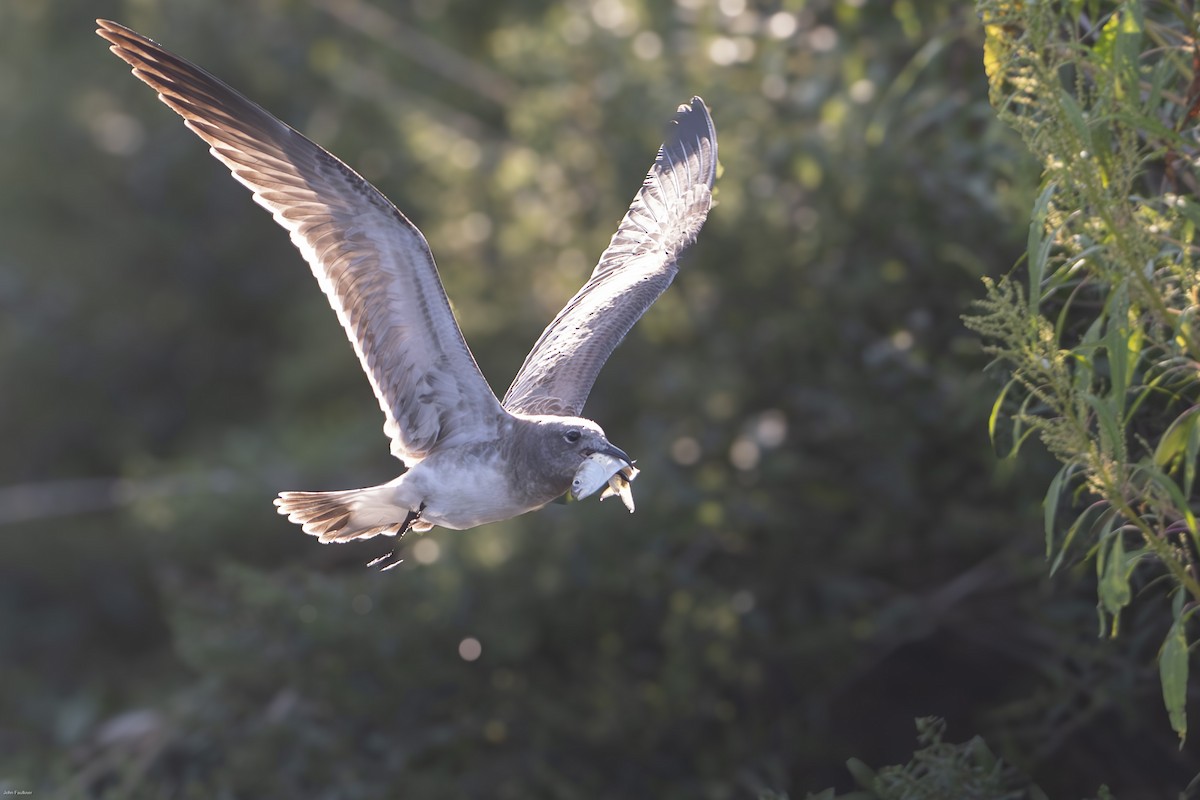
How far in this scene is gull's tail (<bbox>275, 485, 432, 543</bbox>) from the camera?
5445 mm

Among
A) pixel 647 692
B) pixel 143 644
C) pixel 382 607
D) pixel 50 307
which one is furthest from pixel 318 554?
pixel 50 307

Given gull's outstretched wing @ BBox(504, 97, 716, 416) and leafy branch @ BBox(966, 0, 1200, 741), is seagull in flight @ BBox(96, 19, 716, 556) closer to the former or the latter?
gull's outstretched wing @ BBox(504, 97, 716, 416)

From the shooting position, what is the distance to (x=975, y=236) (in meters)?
7.50

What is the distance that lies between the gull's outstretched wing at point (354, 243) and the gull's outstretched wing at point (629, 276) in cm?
61

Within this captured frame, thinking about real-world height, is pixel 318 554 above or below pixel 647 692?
above

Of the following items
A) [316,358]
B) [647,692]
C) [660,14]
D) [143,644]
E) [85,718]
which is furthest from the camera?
[143,644]

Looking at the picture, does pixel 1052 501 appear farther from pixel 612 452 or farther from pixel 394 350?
pixel 394 350

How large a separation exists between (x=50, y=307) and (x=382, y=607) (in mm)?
11503

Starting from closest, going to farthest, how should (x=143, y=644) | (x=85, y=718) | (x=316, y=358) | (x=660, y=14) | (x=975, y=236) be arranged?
(x=975, y=236), (x=85, y=718), (x=660, y=14), (x=316, y=358), (x=143, y=644)

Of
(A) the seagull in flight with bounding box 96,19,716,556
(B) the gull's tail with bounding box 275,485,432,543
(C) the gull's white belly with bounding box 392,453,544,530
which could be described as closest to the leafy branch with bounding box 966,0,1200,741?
(A) the seagull in flight with bounding box 96,19,716,556

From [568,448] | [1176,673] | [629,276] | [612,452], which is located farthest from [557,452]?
[1176,673]

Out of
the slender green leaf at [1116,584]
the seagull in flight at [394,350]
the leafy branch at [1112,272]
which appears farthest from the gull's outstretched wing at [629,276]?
the slender green leaf at [1116,584]

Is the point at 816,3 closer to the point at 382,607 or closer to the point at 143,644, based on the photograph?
the point at 382,607

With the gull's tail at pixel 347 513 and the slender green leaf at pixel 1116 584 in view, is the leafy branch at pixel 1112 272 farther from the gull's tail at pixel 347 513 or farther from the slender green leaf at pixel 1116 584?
the gull's tail at pixel 347 513
